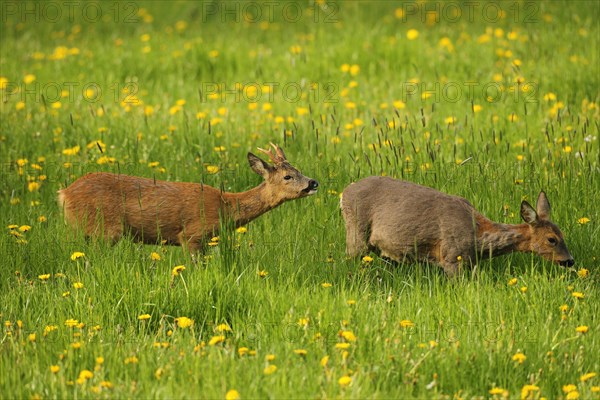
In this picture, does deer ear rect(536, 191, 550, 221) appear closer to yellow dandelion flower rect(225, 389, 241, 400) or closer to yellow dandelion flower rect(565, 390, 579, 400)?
yellow dandelion flower rect(565, 390, 579, 400)

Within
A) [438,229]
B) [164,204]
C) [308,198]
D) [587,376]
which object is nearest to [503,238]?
[438,229]

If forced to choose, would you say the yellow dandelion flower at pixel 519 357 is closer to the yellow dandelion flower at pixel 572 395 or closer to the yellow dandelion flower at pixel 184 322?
the yellow dandelion flower at pixel 572 395

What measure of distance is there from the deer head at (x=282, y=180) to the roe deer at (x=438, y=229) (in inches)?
21.8

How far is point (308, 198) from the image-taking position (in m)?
7.95

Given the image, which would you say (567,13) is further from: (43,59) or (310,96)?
(43,59)

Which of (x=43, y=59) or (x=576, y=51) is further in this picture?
(x=43, y=59)

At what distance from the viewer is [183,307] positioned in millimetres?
5941

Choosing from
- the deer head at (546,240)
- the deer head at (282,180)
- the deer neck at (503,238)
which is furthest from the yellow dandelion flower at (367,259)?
the deer head at (546,240)

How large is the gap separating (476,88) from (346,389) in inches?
254

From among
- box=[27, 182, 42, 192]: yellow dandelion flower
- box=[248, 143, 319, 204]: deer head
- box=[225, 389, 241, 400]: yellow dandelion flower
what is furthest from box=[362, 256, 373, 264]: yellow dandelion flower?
box=[27, 182, 42, 192]: yellow dandelion flower

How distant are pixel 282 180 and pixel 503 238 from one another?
5.60ft

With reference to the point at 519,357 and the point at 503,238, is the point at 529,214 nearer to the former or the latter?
the point at 503,238

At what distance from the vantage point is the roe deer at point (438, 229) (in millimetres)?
6363

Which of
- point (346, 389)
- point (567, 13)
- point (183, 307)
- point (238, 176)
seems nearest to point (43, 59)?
point (238, 176)
